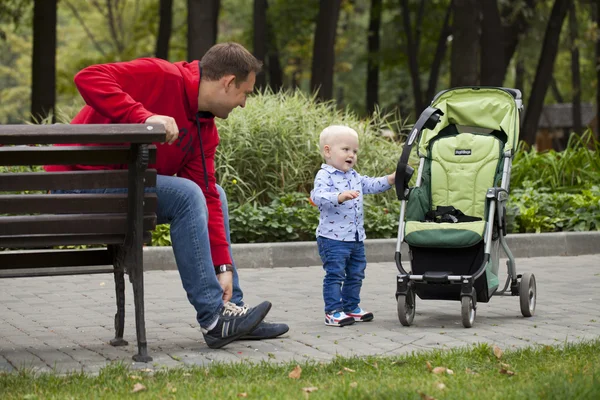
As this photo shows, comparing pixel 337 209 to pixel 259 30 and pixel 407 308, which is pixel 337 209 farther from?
pixel 259 30

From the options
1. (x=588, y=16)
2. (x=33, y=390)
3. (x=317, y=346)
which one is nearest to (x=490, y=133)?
(x=317, y=346)

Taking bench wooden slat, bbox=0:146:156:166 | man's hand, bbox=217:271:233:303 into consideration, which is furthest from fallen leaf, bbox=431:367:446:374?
bench wooden slat, bbox=0:146:156:166

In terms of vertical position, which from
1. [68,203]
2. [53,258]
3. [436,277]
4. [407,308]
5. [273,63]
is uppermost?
[273,63]

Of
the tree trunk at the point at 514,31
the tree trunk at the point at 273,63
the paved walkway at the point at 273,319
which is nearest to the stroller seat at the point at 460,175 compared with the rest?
the paved walkway at the point at 273,319

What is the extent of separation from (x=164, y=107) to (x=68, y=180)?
2.28 ft

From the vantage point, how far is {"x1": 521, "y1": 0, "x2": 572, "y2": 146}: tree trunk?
78.2 ft

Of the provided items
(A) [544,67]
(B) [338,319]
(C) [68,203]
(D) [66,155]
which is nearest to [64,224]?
(C) [68,203]

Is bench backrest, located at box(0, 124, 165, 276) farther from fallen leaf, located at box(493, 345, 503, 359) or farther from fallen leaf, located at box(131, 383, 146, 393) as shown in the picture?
fallen leaf, located at box(493, 345, 503, 359)

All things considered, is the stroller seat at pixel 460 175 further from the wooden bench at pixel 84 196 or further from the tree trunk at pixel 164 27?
the tree trunk at pixel 164 27

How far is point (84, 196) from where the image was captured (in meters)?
4.73

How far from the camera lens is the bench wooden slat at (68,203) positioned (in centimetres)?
462

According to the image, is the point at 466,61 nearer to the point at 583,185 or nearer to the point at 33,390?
the point at 583,185

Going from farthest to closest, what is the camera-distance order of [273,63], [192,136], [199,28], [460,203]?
[273,63] < [199,28] < [460,203] < [192,136]

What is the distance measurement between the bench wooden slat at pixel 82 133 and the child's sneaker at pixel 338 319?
209cm
